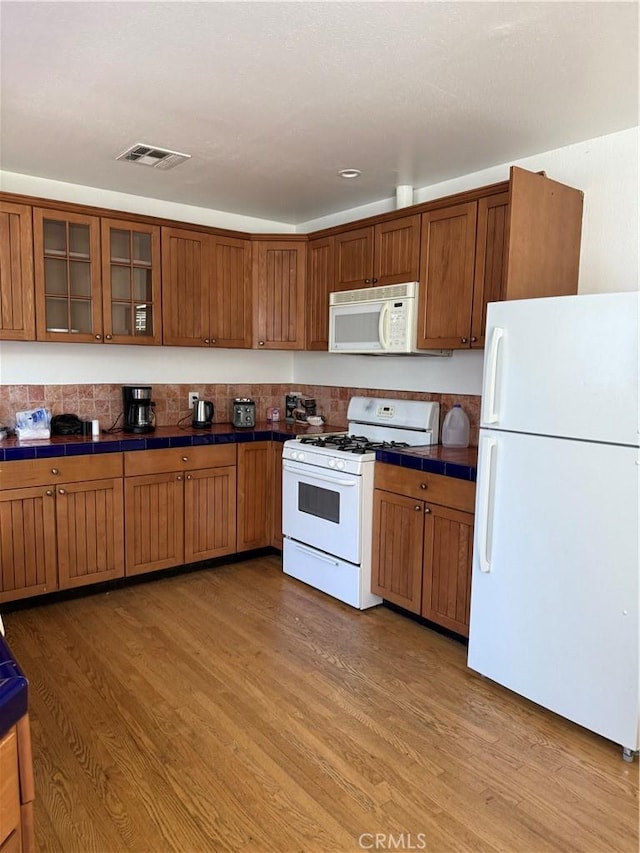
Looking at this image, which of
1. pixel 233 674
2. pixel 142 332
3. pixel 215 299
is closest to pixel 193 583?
pixel 233 674

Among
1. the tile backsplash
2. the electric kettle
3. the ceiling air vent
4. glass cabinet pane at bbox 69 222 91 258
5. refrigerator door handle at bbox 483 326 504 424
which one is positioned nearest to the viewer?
refrigerator door handle at bbox 483 326 504 424

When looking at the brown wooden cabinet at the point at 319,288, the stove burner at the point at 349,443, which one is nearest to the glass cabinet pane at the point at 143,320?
the brown wooden cabinet at the point at 319,288

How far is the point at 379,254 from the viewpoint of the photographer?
3557 mm

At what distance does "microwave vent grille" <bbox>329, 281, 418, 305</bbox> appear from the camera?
10.9ft

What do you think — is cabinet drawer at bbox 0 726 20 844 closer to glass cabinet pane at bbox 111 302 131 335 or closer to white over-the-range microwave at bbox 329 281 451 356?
white over-the-range microwave at bbox 329 281 451 356

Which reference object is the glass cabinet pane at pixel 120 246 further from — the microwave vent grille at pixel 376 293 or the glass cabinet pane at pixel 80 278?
the microwave vent grille at pixel 376 293

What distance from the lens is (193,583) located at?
3650 mm

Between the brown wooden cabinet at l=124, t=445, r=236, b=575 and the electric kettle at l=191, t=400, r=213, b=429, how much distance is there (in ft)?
1.15

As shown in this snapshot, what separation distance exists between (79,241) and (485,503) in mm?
2760

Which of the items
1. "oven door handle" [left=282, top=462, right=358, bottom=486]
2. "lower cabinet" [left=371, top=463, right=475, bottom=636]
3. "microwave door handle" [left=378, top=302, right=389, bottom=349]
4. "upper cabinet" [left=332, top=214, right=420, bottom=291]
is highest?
"upper cabinet" [left=332, top=214, right=420, bottom=291]

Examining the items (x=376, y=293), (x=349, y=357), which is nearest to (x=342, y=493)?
(x=376, y=293)

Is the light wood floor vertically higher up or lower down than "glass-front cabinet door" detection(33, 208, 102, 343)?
lower down

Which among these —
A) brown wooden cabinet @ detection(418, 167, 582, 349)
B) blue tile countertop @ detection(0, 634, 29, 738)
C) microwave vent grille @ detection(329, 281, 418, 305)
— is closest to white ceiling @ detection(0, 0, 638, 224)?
brown wooden cabinet @ detection(418, 167, 582, 349)

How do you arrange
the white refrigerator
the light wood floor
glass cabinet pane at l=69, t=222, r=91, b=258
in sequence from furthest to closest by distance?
1. glass cabinet pane at l=69, t=222, r=91, b=258
2. the white refrigerator
3. the light wood floor
